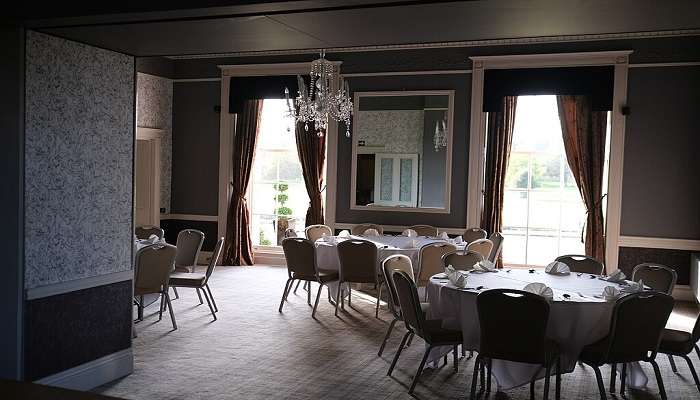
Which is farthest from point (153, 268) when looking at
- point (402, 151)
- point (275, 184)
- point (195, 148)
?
point (195, 148)

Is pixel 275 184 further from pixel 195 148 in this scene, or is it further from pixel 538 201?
pixel 538 201

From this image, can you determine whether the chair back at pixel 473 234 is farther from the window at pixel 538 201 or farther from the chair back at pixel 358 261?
the chair back at pixel 358 261

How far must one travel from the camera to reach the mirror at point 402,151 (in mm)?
9359

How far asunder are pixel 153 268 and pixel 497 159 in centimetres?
494

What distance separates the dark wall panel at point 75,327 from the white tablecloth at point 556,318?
2.24 metres

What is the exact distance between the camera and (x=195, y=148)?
10.9m

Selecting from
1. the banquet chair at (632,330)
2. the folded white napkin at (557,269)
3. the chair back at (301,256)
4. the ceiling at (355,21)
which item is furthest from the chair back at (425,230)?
the ceiling at (355,21)

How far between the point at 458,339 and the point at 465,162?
5.00 metres

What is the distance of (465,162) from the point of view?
9.26 m

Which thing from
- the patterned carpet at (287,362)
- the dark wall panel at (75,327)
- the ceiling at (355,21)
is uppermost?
the ceiling at (355,21)

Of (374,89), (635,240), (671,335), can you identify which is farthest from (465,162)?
(671,335)

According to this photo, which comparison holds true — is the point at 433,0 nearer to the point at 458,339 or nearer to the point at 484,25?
the point at 484,25

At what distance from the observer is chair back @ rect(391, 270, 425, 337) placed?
4523 millimetres

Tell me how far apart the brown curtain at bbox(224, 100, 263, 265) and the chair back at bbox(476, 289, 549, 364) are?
22.5ft
